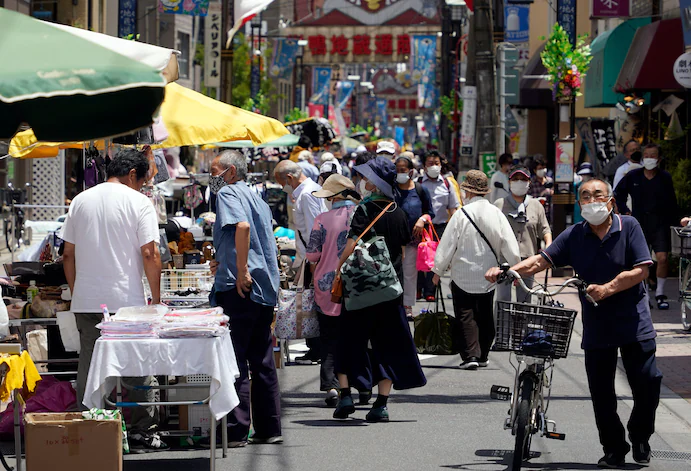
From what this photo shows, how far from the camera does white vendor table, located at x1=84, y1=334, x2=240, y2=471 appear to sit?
673cm

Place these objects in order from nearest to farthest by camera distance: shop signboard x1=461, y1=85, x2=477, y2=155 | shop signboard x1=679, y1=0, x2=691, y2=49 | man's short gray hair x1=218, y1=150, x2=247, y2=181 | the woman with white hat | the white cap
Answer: man's short gray hair x1=218, y1=150, x2=247, y2=181 < the woman with white hat < shop signboard x1=679, y1=0, x2=691, y2=49 < the white cap < shop signboard x1=461, y1=85, x2=477, y2=155

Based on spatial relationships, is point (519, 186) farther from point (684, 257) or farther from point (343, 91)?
point (343, 91)

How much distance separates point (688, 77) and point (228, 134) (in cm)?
847

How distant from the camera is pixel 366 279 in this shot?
884cm

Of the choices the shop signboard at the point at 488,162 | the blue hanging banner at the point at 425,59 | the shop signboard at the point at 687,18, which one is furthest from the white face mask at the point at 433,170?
the blue hanging banner at the point at 425,59

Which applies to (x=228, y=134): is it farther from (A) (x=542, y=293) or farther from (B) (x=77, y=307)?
(A) (x=542, y=293)

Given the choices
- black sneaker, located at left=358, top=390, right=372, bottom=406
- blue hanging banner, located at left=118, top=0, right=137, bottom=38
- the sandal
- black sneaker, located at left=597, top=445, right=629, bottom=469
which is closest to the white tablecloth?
black sneaker, located at left=597, top=445, right=629, bottom=469

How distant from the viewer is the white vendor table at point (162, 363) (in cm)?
673

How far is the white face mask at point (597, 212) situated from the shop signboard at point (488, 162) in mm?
13099

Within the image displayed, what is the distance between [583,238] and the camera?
7.48m

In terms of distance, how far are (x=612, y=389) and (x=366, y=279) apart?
87.0 inches

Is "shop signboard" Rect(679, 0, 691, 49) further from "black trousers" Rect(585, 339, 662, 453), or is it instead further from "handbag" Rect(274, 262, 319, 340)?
"black trousers" Rect(585, 339, 662, 453)

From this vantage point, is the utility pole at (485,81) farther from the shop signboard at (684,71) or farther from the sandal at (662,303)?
the sandal at (662,303)

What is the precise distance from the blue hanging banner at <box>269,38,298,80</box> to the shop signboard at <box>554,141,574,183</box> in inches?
1591
